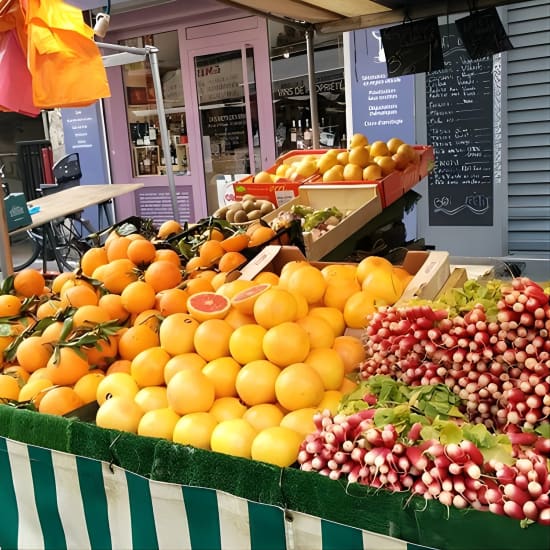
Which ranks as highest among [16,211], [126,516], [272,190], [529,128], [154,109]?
[154,109]

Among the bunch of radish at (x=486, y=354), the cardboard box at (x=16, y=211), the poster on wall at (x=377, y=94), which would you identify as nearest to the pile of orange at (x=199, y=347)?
the bunch of radish at (x=486, y=354)

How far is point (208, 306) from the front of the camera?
A: 2.15 m

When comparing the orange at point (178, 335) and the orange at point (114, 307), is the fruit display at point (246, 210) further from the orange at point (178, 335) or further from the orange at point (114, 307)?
the orange at point (178, 335)

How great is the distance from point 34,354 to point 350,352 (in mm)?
1103

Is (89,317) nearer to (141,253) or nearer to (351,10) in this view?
(141,253)

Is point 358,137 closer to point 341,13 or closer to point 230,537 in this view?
point 341,13

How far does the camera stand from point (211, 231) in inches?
119

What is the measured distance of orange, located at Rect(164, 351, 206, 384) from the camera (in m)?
1.93

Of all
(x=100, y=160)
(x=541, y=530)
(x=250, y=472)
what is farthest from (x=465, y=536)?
(x=100, y=160)

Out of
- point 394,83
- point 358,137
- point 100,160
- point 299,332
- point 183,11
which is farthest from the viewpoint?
point 100,160

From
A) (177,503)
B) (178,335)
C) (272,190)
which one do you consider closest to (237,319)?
(178,335)

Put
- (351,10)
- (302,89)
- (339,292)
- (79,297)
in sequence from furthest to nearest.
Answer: (302,89)
(351,10)
(79,297)
(339,292)

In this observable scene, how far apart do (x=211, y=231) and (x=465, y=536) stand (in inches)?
80.6

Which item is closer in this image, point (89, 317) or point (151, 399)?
point (151, 399)
